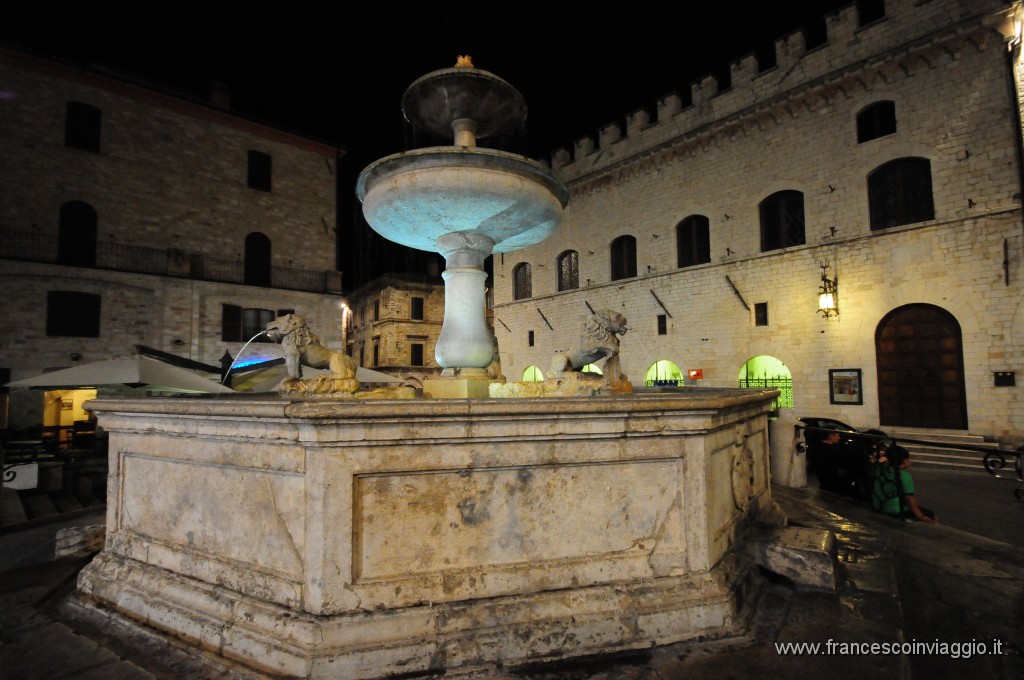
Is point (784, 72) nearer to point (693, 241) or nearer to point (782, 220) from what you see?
point (782, 220)

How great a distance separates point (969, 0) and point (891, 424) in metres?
10.4

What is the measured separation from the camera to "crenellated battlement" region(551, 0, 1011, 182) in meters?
12.0

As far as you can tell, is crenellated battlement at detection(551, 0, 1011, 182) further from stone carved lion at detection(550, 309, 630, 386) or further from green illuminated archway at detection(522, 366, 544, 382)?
stone carved lion at detection(550, 309, 630, 386)

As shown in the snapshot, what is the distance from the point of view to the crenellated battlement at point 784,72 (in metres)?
12.0

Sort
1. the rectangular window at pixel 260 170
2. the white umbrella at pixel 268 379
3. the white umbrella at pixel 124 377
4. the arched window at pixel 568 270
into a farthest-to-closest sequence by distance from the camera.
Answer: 1. the rectangular window at pixel 260 170
2. the arched window at pixel 568 270
3. the white umbrella at pixel 268 379
4. the white umbrella at pixel 124 377

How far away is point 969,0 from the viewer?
11.4m

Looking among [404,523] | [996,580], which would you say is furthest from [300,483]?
[996,580]

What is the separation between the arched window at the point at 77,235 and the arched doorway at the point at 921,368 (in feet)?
85.8

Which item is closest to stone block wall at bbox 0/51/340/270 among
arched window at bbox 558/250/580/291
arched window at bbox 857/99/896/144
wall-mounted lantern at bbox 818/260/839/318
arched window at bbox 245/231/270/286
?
arched window at bbox 245/231/270/286

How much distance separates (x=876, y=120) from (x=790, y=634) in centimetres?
1533

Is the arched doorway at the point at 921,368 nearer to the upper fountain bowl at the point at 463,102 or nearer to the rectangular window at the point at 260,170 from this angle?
the upper fountain bowl at the point at 463,102

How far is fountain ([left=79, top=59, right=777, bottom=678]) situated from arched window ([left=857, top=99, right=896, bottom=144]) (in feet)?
47.1

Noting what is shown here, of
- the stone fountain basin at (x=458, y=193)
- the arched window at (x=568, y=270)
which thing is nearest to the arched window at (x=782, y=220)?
the arched window at (x=568, y=270)

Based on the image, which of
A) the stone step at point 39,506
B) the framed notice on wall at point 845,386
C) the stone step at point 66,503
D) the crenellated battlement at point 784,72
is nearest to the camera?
the stone step at point 39,506
